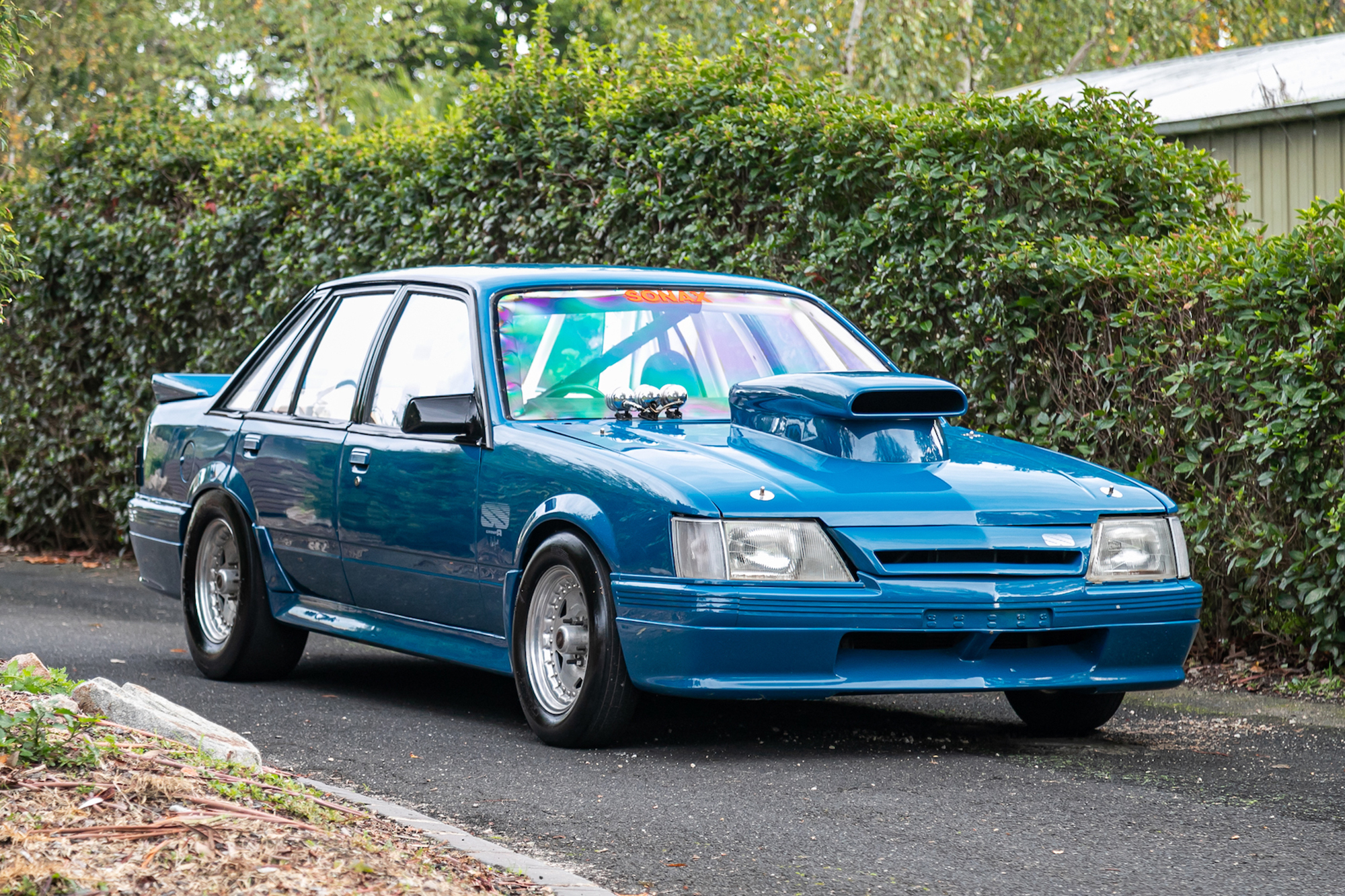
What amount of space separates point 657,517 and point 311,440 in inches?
92.0

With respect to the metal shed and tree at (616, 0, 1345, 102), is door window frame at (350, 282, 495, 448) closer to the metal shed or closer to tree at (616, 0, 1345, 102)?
the metal shed

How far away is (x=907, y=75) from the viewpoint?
28906mm

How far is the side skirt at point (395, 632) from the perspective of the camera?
6484mm

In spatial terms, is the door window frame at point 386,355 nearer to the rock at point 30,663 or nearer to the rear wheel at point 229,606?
the rear wheel at point 229,606

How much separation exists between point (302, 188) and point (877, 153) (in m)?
5.14

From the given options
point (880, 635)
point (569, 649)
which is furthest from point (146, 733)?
point (880, 635)

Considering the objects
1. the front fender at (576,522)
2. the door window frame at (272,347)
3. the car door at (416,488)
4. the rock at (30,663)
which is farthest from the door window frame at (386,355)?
the rock at (30,663)

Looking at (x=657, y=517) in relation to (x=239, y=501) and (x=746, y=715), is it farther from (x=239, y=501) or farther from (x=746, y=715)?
(x=239, y=501)

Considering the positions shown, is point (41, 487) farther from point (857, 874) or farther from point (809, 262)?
point (857, 874)

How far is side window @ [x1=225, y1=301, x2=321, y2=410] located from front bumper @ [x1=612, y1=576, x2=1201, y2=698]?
294 cm

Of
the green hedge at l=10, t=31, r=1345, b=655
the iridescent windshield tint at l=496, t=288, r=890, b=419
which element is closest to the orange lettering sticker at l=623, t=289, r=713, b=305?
the iridescent windshield tint at l=496, t=288, r=890, b=419

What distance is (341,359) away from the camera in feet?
25.1

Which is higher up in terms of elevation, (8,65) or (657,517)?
(8,65)

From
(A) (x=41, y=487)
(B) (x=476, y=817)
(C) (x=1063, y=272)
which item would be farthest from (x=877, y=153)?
(A) (x=41, y=487)
